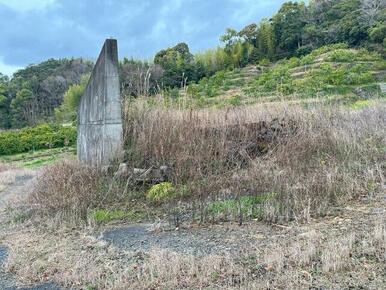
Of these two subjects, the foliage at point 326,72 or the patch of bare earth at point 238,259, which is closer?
the patch of bare earth at point 238,259

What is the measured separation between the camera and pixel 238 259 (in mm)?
3697

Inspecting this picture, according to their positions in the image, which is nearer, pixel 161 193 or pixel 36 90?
pixel 161 193

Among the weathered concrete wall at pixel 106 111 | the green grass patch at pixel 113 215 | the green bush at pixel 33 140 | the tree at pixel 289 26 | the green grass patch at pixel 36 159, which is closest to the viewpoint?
the green grass patch at pixel 113 215

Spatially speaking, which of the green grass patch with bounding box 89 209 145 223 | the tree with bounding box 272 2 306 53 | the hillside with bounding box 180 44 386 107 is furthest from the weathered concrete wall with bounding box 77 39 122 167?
the tree with bounding box 272 2 306 53

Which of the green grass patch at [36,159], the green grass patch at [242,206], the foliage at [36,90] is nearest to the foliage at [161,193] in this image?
the green grass patch at [242,206]

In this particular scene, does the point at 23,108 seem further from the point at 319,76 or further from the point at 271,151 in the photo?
the point at 271,151

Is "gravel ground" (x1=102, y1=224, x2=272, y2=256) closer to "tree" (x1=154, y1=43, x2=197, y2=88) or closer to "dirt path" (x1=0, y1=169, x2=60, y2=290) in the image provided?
"dirt path" (x1=0, y1=169, x2=60, y2=290)

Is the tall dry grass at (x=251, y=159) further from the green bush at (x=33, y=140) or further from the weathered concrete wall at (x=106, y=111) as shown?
the green bush at (x=33, y=140)

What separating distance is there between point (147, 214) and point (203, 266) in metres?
2.33

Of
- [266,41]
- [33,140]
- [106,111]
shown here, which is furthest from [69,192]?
[266,41]

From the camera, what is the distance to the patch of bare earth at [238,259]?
3.24m

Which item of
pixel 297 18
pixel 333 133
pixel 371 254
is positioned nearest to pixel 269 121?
pixel 333 133

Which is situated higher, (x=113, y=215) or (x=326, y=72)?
(x=326, y=72)

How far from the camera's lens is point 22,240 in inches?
195
